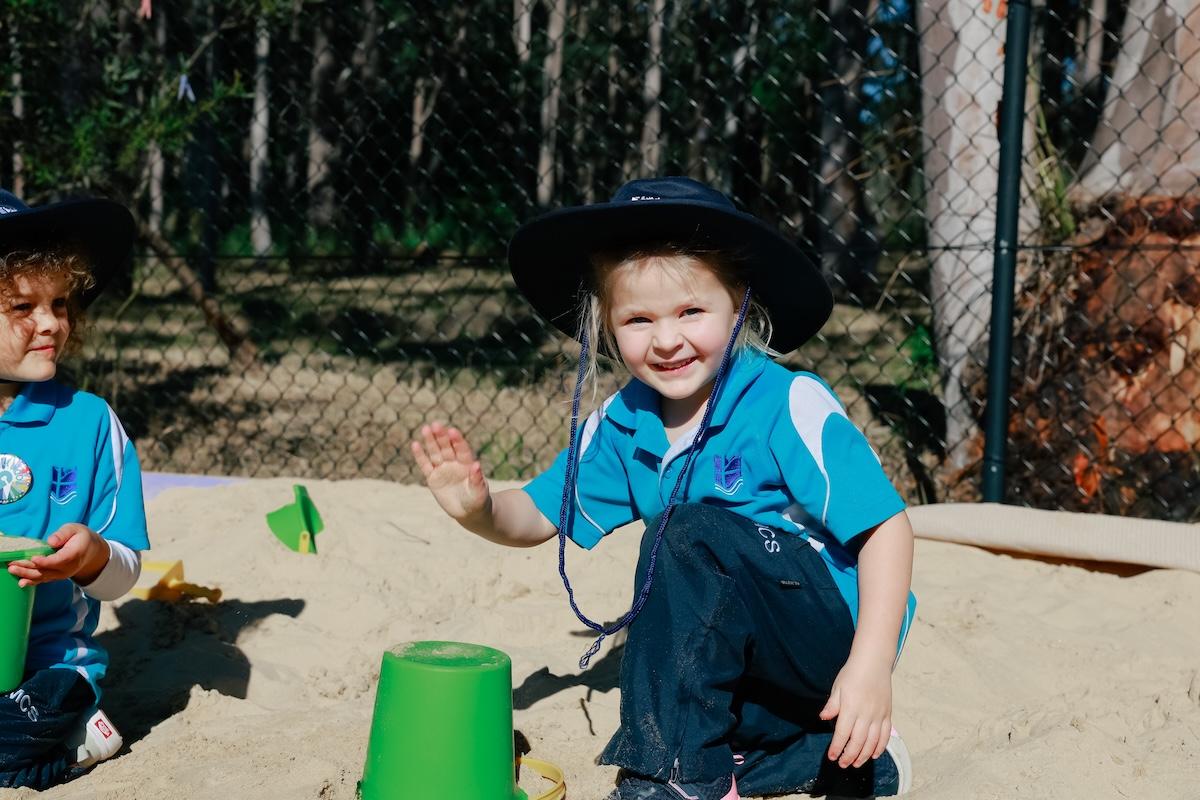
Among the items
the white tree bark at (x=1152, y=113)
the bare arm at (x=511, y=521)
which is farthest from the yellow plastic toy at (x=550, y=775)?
the white tree bark at (x=1152, y=113)

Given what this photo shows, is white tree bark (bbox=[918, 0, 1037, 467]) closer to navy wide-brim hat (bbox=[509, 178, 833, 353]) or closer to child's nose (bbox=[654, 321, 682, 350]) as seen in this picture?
navy wide-brim hat (bbox=[509, 178, 833, 353])

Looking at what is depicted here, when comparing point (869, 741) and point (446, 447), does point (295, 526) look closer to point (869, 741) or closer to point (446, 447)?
point (446, 447)

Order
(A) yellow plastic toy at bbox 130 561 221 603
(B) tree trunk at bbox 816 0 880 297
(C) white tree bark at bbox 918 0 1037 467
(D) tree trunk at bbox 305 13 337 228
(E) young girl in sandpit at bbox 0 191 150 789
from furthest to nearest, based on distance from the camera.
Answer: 1. (D) tree trunk at bbox 305 13 337 228
2. (B) tree trunk at bbox 816 0 880 297
3. (C) white tree bark at bbox 918 0 1037 467
4. (A) yellow plastic toy at bbox 130 561 221 603
5. (E) young girl in sandpit at bbox 0 191 150 789

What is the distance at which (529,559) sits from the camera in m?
3.31

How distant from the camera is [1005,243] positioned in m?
3.72

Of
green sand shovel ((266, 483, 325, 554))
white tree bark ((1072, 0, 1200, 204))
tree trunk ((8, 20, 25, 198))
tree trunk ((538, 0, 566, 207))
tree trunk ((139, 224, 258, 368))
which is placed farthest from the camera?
tree trunk ((538, 0, 566, 207))

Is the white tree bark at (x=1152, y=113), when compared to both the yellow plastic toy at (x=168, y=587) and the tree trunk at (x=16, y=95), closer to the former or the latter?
the yellow plastic toy at (x=168, y=587)

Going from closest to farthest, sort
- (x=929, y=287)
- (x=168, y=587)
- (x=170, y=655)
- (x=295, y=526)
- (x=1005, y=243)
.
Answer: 1. (x=170, y=655)
2. (x=168, y=587)
3. (x=295, y=526)
4. (x=1005, y=243)
5. (x=929, y=287)

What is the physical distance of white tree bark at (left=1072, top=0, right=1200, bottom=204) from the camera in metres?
4.27

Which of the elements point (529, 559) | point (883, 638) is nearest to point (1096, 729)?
point (883, 638)

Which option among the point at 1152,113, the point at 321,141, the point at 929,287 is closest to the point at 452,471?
the point at 1152,113

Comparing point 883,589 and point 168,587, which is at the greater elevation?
point 883,589

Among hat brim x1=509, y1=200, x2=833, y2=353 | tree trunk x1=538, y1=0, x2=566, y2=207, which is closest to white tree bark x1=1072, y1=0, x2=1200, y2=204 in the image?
tree trunk x1=538, y1=0, x2=566, y2=207

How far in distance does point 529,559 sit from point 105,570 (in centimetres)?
141
